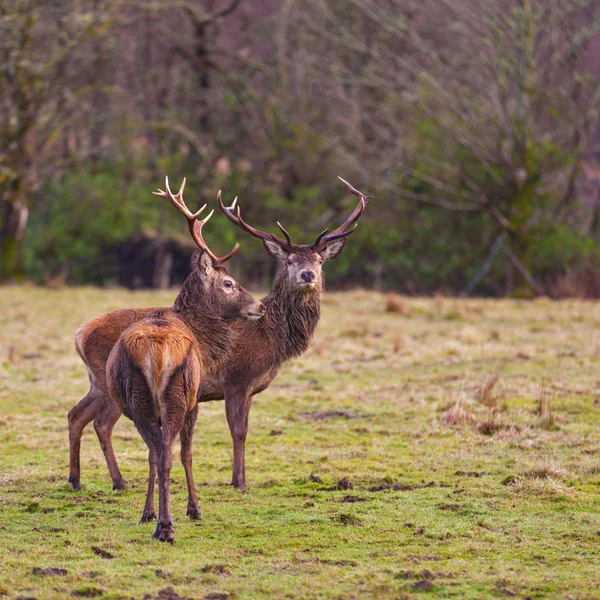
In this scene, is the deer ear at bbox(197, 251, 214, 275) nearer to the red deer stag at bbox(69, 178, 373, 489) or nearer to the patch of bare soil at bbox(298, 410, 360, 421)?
the red deer stag at bbox(69, 178, 373, 489)

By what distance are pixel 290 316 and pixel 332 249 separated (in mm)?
919

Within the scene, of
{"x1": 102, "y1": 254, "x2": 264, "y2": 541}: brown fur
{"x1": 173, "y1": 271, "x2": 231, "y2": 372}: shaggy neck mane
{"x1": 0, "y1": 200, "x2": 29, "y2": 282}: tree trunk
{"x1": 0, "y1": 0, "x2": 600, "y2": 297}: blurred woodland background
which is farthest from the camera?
{"x1": 0, "y1": 200, "x2": 29, "y2": 282}: tree trunk

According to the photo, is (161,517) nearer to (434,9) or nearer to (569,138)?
(569,138)

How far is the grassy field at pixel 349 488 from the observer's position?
562cm

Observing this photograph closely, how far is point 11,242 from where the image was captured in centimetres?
2528

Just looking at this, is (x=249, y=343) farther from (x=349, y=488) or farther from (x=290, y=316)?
(x=349, y=488)

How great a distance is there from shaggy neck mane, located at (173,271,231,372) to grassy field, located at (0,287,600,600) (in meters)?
1.05

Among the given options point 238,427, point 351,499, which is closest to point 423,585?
point 351,499

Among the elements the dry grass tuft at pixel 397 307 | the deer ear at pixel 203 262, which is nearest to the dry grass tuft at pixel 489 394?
the deer ear at pixel 203 262

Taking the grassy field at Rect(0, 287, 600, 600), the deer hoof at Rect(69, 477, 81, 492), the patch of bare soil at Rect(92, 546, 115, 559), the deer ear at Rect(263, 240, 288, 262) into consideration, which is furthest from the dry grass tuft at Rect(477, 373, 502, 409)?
the patch of bare soil at Rect(92, 546, 115, 559)

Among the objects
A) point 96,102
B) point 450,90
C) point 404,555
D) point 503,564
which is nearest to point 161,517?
point 404,555

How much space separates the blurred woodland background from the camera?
24.0m

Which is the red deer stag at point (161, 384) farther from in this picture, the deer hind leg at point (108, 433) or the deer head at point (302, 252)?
the deer head at point (302, 252)

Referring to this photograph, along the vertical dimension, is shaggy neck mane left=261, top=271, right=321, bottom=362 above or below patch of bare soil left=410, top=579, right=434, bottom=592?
above
